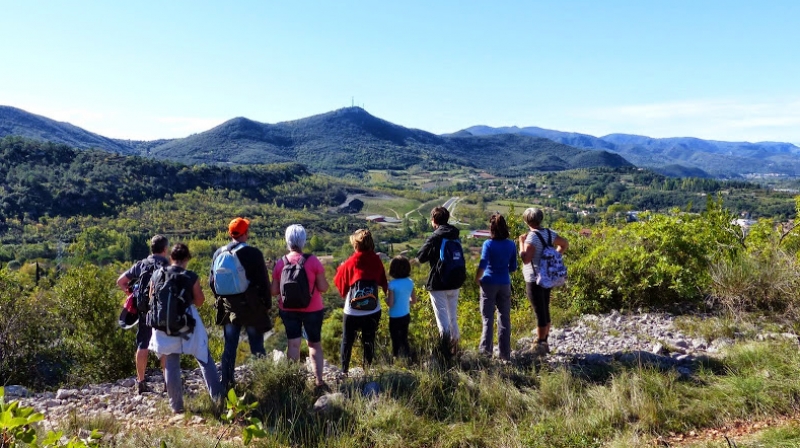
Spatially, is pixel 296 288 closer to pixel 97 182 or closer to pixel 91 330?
pixel 91 330

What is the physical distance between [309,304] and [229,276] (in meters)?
0.75

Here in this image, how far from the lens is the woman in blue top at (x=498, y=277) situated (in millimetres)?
4617

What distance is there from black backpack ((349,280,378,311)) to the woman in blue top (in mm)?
1158

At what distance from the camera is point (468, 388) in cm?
384

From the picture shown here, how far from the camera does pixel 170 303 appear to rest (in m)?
3.72

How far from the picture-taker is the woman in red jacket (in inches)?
171

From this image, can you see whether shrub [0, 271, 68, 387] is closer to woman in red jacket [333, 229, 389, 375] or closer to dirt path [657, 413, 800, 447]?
woman in red jacket [333, 229, 389, 375]

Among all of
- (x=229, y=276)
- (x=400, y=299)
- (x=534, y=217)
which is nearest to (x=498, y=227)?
(x=534, y=217)

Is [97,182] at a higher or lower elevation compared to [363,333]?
lower

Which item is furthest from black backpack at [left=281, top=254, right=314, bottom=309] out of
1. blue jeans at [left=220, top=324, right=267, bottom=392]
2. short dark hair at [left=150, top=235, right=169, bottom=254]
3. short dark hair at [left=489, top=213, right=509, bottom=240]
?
short dark hair at [left=489, top=213, right=509, bottom=240]

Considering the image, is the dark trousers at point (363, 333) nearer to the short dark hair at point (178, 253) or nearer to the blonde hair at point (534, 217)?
the short dark hair at point (178, 253)

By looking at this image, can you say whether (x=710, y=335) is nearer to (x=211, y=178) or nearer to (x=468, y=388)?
(x=468, y=388)

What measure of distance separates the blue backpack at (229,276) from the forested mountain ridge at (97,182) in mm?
106448

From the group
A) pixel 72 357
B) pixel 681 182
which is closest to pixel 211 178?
pixel 72 357
